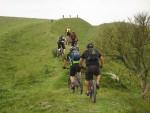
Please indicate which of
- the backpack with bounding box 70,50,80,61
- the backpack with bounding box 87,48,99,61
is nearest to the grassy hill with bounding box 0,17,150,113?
the backpack with bounding box 70,50,80,61

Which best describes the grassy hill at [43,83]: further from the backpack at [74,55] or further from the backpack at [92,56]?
the backpack at [92,56]

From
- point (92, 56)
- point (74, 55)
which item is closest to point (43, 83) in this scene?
point (74, 55)

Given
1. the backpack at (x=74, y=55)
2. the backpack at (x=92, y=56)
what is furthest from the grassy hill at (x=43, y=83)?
the backpack at (x=92, y=56)

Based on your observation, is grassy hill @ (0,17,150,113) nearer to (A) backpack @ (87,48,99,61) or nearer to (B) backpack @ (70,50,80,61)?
(B) backpack @ (70,50,80,61)

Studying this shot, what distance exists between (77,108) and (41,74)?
681 inches

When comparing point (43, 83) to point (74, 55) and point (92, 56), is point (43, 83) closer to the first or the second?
point (74, 55)

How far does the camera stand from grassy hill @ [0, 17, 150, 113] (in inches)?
907

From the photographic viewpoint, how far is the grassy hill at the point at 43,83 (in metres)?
23.0

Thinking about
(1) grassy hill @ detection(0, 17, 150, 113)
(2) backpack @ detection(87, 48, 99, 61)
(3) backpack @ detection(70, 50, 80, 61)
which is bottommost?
(1) grassy hill @ detection(0, 17, 150, 113)

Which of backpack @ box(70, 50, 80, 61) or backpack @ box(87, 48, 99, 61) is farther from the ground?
backpack @ box(87, 48, 99, 61)

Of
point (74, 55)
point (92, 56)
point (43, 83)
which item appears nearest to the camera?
point (92, 56)

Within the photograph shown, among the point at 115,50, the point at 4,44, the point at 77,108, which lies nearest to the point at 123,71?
the point at 115,50

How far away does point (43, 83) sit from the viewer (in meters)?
33.8

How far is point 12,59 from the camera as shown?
164 feet
